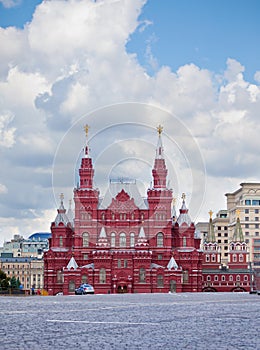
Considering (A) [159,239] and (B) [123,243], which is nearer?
(B) [123,243]

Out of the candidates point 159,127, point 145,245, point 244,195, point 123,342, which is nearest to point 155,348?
point 123,342

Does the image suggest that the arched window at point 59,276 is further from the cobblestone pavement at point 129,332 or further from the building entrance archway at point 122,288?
the cobblestone pavement at point 129,332

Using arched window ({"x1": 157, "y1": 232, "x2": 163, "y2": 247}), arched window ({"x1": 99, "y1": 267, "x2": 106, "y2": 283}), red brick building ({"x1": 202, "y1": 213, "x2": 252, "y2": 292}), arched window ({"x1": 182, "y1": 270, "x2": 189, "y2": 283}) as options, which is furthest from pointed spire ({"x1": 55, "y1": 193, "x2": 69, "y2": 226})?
red brick building ({"x1": 202, "y1": 213, "x2": 252, "y2": 292})

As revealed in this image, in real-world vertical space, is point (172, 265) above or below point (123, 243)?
below

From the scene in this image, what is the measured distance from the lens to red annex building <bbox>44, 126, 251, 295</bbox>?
111812 mm

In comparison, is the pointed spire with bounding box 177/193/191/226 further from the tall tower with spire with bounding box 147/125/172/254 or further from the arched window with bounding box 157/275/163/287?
the arched window with bounding box 157/275/163/287

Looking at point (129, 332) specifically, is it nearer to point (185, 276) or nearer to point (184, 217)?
point (185, 276)

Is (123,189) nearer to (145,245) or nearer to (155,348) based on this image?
(145,245)

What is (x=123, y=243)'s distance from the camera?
113 meters

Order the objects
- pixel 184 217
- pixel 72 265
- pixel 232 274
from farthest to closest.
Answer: pixel 232 274
pixel 184 217
pixel 72 265

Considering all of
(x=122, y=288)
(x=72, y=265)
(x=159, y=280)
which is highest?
(x=72, y=265)

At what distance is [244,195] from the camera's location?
19412 cm

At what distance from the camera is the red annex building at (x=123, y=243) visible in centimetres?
11181

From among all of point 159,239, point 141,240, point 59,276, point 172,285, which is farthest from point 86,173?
point 172,285
